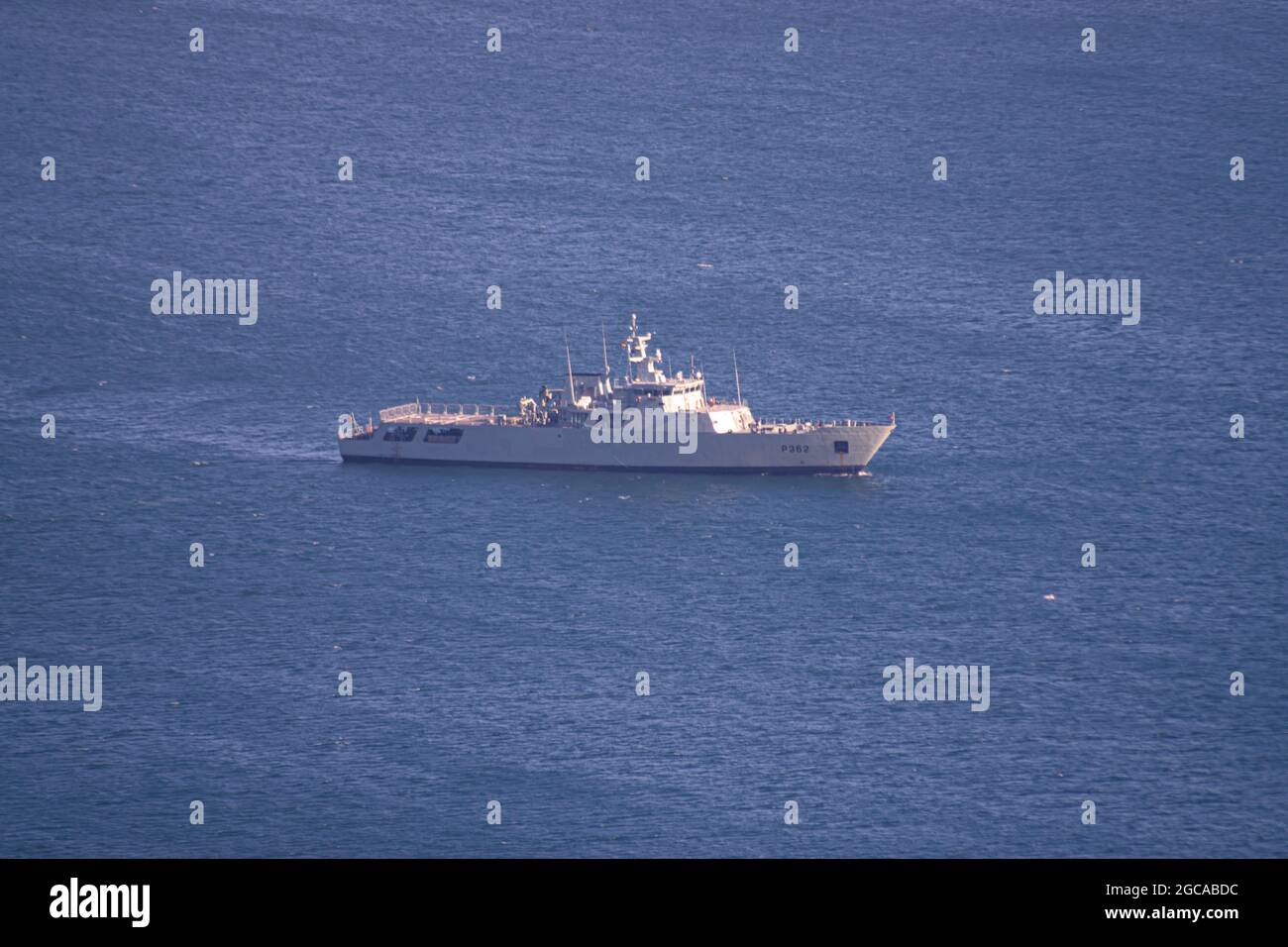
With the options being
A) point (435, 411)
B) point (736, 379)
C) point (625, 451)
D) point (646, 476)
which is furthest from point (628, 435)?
point (435, 411)

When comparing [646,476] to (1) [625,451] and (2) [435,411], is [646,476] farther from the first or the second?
(2) [435,411]

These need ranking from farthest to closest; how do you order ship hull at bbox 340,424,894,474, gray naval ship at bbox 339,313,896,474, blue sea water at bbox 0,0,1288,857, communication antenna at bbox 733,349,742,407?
communication antenna at bbox 733,349,742,407, gray naval ship at bbox 339,313,896,474, ship hull at bbox 340,424,894,474, blue sea water at bbox 0,0,1288,857

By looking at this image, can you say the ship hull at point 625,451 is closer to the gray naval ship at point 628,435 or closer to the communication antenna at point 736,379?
the gray naval ship at point 628,435

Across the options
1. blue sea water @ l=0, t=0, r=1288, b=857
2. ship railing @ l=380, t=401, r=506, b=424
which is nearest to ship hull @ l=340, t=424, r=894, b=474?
ship railing @ l=380, t=401, r=506, b=424

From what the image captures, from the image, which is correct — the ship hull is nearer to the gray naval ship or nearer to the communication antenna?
the gray naval ship

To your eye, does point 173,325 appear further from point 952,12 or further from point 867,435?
point 952,12

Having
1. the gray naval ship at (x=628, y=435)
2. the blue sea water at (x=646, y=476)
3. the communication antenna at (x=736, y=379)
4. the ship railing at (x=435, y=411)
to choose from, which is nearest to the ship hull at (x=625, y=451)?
the gray naval ship at (x=628, y=435)
